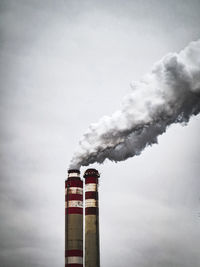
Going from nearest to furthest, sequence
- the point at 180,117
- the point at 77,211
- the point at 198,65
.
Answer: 1. the point at 198,65
2. the point at 180,117
3. the point at 77,211

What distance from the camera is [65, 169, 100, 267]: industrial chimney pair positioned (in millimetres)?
29891

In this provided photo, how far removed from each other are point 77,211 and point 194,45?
13794mm

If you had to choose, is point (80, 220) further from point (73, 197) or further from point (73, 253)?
point (73, 253)

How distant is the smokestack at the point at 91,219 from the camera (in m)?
29.9

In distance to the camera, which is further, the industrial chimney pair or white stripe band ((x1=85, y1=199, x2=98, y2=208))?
white stripe band ((x1=85, y1=199, x2=98, y2=208))

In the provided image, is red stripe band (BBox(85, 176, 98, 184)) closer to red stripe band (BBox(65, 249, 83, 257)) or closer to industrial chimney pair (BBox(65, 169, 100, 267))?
industrial chimney pair (BBox(65, 169, 100, 267))

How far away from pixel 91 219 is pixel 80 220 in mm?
798

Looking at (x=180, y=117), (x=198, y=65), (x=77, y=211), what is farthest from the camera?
(x=77, y=211)

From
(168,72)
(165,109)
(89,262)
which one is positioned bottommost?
(89,262)

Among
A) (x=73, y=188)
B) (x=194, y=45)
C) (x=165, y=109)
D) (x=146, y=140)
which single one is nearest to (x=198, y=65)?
(x=194, y=45)

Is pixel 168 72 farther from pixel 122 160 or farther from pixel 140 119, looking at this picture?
pixel 122 160

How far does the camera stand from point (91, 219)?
30.6 metres

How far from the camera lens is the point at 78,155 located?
3228 cm

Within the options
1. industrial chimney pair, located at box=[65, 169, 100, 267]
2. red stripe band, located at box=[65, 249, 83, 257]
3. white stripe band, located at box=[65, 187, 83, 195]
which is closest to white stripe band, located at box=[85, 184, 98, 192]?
industrial chimney pair, located at box=[65, 169, 100, 267]
